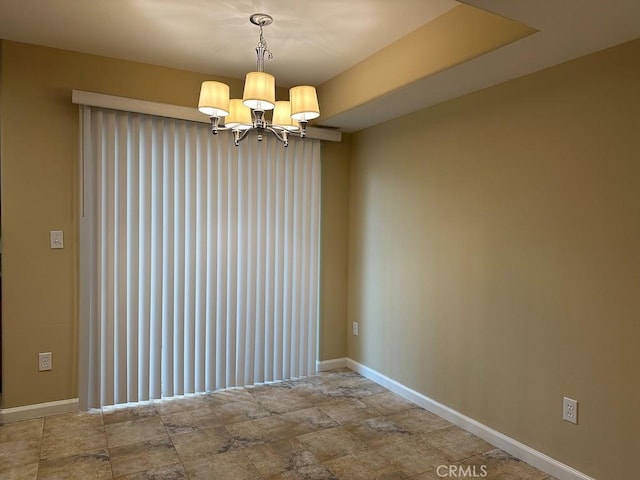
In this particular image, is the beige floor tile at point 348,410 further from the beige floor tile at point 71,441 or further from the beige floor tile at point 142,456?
the beige floor tile at point 71,441

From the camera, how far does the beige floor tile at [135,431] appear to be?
2.78m

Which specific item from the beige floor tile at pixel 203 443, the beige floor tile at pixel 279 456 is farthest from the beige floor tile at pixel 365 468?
the beige floor tile at pixel 203 443

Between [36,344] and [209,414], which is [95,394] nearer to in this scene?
[36,344]

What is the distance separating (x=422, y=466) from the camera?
2547mm

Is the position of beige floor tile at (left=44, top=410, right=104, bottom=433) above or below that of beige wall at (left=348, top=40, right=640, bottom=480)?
below

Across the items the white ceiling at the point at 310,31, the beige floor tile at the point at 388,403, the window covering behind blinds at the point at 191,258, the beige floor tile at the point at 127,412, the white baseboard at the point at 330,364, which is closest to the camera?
the white ceiling at the point at 310,31

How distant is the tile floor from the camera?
2.46m

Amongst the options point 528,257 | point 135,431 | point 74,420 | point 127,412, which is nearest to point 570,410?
point 528,257

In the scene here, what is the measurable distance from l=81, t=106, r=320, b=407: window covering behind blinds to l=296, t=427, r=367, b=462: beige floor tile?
106cm

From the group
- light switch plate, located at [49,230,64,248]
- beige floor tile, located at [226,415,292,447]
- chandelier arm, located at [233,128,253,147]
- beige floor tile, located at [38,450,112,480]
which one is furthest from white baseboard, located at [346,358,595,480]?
light switch plate, located at [49,230,64,248]

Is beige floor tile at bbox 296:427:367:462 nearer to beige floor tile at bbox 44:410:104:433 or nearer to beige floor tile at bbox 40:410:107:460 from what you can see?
beige floor tile at bbox 40:410:107:460

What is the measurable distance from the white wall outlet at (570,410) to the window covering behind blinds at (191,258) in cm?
215

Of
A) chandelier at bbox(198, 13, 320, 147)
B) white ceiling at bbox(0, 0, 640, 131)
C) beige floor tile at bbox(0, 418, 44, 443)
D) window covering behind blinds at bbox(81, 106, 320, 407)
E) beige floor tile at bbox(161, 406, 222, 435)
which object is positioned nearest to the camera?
white ceiling at bbox(0, 0, 640, 131)

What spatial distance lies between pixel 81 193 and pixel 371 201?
7.53 feet
